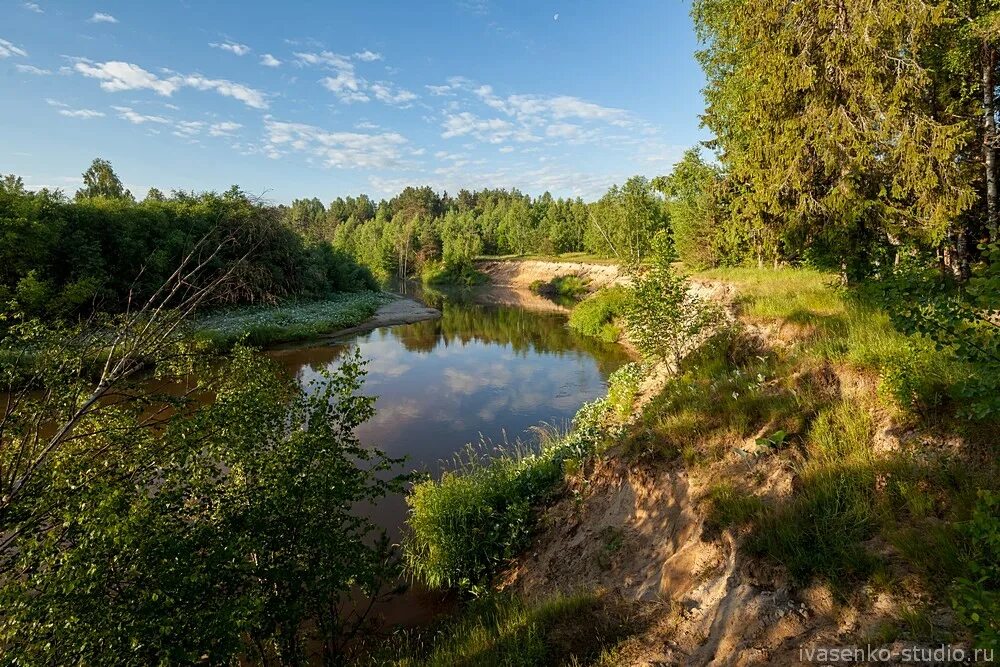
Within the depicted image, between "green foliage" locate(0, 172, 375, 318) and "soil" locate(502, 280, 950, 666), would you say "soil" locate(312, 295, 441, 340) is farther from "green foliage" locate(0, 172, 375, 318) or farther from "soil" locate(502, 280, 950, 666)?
"soil" locate(502, 280, 950, 666)

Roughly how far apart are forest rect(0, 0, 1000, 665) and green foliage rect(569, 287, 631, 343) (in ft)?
38.5

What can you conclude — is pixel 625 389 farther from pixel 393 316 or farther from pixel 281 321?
pixel 393 316

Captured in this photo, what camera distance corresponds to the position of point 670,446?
816cm

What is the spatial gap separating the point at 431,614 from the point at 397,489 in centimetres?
379

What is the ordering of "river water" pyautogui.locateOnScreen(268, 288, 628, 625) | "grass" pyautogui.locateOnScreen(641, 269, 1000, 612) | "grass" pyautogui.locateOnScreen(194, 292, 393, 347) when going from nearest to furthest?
"grass" pyautogui.locateOnScreen(641, 269, 1000, 612)
"river water" pyautogui.locateOnScreen(268, 288, 628, 625)
"grass" pyautogui.locateOnScreen(194, 292, 393, 347)

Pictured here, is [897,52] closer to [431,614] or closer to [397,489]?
[397,489]

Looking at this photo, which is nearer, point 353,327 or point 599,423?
point 599,423

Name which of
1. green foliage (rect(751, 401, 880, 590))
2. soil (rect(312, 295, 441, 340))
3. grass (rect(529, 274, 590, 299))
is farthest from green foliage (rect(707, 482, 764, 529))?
grass (rect(529, 274, 590, 299))

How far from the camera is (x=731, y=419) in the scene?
25.8 ft

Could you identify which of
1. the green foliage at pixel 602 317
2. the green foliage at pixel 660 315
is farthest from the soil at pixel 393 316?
the green foliage at pixel 660 315

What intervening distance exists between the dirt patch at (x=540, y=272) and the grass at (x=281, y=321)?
25.4m

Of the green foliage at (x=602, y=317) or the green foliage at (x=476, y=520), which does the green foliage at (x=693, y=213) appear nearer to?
the green foliage at (x=602, y=317)

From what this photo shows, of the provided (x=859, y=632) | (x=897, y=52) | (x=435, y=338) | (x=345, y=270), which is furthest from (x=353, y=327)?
(x=859, y=632)

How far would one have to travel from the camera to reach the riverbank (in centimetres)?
2900
